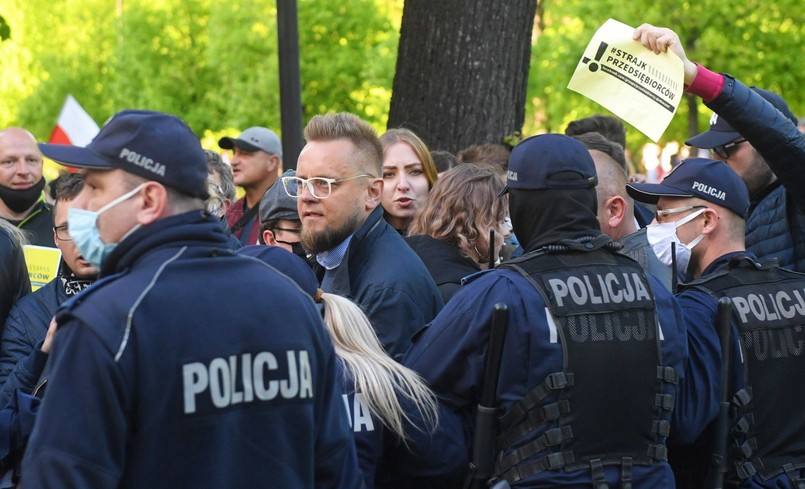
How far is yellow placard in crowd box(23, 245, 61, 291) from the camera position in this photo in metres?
6.13

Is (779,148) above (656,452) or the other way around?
above

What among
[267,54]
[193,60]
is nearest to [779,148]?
[267,54]

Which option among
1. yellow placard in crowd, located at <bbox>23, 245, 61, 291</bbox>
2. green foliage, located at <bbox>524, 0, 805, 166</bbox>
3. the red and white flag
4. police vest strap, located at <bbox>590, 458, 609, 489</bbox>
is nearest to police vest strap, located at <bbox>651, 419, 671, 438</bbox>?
police vest strap, located at <bbox>590, 458, 609, 489</bbox>

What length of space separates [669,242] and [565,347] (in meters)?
1.47

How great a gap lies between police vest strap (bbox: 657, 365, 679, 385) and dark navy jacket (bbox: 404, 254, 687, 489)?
0.04 meters

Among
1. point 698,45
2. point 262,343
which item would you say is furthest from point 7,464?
point 698,45

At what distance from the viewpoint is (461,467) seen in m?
4.02

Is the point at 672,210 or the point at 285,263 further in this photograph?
the point at 672,210

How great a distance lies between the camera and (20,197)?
8.21 m

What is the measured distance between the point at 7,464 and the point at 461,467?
1.58 m

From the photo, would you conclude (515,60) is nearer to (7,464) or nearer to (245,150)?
(245,150)

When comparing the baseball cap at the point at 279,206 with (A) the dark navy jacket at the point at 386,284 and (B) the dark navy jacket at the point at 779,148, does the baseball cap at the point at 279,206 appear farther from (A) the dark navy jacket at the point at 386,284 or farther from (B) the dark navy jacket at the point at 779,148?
(B) the dark navy jacket at the point at 779,148

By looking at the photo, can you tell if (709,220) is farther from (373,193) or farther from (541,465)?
(541,465)

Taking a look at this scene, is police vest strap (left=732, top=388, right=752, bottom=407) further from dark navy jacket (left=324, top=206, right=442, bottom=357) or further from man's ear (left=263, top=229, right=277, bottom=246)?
man's ear (left=263, top=229, right=277, bottom=246)
